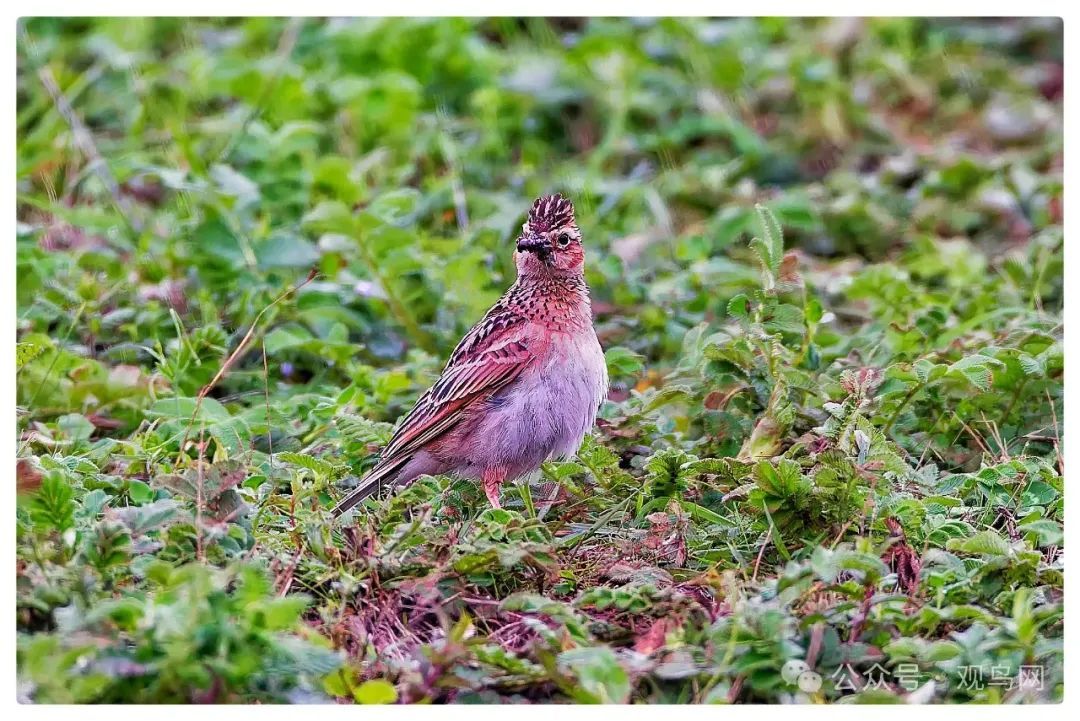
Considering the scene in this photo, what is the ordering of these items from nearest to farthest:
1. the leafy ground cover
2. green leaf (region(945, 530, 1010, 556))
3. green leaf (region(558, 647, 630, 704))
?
green leaf (region(558, 647, 630, 704)) → the leafy ground cover → green leaf (region(945, 530, 1010, 556))

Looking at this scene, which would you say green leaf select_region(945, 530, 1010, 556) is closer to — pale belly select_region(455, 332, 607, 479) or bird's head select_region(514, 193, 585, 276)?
pale belly select_region(455, 332, 607, 479)

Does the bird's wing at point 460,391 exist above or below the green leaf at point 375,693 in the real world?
above

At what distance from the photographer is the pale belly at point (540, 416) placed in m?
6.17

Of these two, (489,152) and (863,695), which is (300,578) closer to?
(863,695)

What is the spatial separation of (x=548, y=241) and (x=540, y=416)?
2.95 feet

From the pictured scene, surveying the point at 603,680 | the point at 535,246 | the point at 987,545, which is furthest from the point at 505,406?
the point at 987,545

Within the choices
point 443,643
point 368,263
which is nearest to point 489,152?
point 368,263

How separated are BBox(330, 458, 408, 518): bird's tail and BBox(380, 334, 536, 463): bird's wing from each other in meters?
0.05

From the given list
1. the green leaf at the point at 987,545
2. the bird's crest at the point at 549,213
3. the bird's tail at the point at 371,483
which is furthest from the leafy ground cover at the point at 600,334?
the bird's crest at the point at 549,213

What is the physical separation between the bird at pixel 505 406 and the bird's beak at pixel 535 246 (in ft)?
0.78

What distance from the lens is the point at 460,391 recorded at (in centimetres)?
629

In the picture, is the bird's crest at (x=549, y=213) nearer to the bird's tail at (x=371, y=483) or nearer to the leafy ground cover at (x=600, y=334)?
the leafy ground cover at (x=600, y=334)

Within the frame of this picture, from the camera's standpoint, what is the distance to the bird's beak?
6.58 metres

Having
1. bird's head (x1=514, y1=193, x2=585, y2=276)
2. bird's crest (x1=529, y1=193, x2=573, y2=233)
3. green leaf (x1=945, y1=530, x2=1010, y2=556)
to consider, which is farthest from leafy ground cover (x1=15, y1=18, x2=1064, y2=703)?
bird's crest (x1=529, y1=193, x2=573, y2=233)
